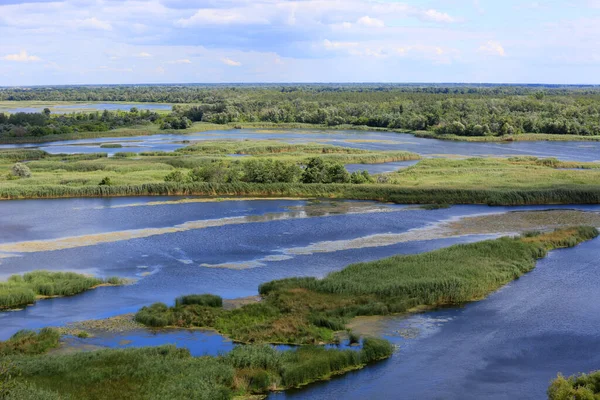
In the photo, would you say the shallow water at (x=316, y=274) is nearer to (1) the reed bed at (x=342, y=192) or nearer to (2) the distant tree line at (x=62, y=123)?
(1) the reed bed at (x=342, y=192)

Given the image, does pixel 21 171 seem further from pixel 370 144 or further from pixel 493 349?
pixel 493 349

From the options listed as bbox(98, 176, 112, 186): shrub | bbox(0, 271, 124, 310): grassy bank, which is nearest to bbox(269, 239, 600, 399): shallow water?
bbox(0, 271, 124, 310): grassy bank

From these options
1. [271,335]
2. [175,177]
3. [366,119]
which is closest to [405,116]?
[366,119]

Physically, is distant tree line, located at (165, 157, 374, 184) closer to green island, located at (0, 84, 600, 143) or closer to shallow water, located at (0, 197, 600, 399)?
shallow water, located at (0, 197, 600, 399)

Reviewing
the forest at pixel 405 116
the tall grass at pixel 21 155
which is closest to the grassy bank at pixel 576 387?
the tall grass at pixel 21 155

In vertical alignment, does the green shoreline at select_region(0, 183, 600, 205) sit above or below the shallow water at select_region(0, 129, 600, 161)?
below

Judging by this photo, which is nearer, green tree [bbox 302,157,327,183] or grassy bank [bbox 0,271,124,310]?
grassy bank [bbox 0,271,124,310]
